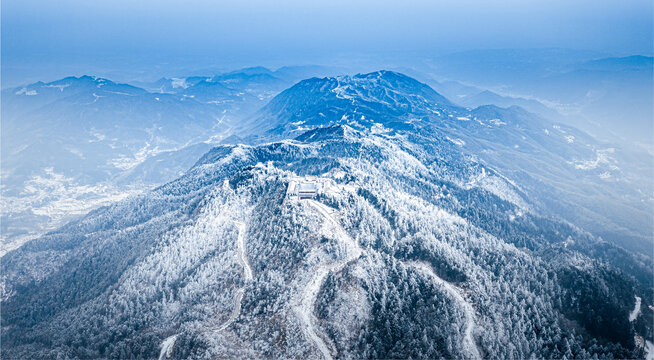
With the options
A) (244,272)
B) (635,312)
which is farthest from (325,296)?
(635,312)

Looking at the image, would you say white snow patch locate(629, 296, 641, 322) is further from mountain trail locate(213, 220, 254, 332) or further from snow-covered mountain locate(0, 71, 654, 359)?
mountain trail locate(213, 220, 254, 332)

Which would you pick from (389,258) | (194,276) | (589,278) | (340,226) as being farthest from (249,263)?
(589,278)

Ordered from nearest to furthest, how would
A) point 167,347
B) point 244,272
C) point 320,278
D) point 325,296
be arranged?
point 167,347, point 325,296, point 320,278, point 244,272

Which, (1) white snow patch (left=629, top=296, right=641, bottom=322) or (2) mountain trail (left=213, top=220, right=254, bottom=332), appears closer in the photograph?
(2) mountain trail (left=213, top=220, right=254, bottom=332)

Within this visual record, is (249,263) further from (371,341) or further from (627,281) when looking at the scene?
(627,281)

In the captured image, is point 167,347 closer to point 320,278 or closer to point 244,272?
point 244,272

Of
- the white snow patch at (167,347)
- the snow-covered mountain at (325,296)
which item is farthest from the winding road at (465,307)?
the white snow patch at (167,347)

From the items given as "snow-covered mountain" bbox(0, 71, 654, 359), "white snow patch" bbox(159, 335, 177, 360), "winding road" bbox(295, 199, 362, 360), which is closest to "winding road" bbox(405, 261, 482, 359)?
"snow-covered mountain" bbox(0, 71, 654, 359)

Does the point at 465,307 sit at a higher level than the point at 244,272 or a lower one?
higher

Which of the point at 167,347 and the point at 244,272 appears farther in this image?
the point at 244,272
